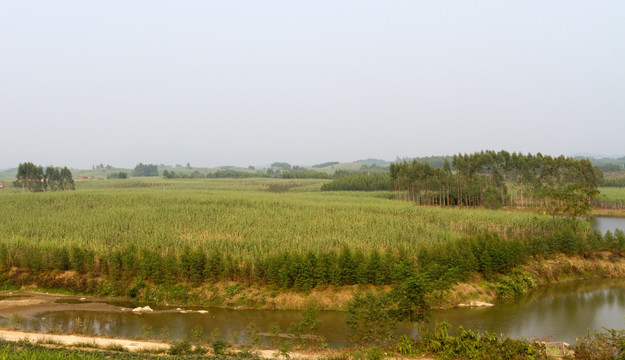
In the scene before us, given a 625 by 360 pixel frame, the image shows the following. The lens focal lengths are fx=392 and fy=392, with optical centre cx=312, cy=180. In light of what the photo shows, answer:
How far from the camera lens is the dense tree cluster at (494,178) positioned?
7444 cm

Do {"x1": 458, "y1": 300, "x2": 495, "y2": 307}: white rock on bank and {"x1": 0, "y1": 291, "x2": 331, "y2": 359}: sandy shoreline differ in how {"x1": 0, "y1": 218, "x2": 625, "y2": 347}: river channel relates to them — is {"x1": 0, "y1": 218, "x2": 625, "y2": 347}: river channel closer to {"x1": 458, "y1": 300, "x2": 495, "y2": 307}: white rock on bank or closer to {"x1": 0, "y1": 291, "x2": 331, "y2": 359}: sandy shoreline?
{"x1": 458, "y1": 300, "x2": 495, "y2": 307}: white rock on bank

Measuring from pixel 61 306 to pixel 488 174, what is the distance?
7738 cm

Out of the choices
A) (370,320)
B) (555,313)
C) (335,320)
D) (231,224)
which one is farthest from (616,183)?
(370,320)

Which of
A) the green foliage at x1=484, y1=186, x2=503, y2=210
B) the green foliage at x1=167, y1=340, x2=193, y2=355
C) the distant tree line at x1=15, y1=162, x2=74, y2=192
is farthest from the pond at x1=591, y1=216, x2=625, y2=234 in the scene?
the distant tree line at x1=15, y1=162, x2=74, y2=192

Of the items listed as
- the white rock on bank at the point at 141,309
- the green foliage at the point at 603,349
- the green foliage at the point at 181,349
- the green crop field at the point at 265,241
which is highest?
the green crop field at the point at 265,241

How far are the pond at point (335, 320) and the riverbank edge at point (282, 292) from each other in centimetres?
89

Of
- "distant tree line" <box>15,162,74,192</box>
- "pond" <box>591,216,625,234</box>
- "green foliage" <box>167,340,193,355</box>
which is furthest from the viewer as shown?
"distant tree line" <box>15,162,74,192</box>

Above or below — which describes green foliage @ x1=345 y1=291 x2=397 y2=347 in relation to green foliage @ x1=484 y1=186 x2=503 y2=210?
below

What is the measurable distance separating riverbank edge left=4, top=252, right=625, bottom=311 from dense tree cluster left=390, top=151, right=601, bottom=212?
34446mm

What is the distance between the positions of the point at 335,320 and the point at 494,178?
62.6 meters

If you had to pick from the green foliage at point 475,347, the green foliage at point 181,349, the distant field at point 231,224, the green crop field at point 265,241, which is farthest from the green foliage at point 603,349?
the green foliage at point 181,349

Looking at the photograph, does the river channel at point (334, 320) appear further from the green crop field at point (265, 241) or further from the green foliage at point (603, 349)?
the green foliage at point (603, 349)

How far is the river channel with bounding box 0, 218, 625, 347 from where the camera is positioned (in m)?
26.5

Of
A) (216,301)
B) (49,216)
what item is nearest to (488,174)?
(216,301)
